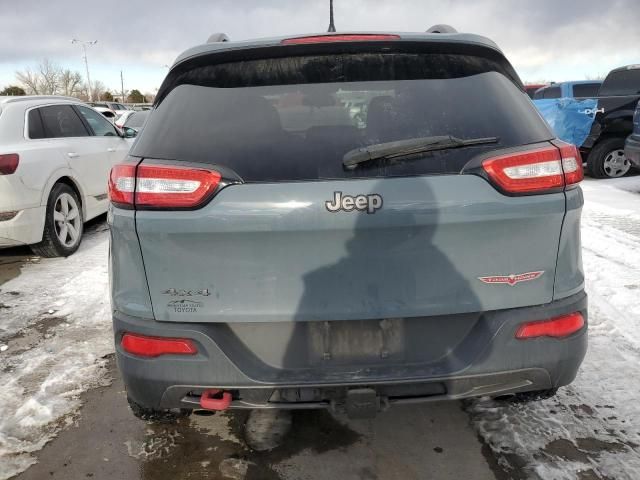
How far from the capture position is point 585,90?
40.9ft

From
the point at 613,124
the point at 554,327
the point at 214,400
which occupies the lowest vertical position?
the point at 214,400

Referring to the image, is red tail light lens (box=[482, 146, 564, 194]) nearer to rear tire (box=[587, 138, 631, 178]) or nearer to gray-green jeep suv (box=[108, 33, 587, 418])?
gray-green jeep suv (box=[108, 33, 587, 418])

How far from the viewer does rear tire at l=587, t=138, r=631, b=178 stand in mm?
9875

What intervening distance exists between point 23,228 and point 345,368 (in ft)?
14.1

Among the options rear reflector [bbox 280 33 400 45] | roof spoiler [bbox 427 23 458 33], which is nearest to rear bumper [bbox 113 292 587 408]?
rear reflector [bbox 280 33 400 45]

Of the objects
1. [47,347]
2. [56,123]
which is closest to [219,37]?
[47,347]

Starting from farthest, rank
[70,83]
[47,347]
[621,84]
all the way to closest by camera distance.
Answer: [70,83] → [621,84] → [47,347]

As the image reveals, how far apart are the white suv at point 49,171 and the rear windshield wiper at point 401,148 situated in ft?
13.9

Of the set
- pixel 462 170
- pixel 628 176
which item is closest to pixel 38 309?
pixel 462 170

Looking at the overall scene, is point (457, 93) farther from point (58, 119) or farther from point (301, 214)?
point (58, 119)

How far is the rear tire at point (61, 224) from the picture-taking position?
537 centimetres

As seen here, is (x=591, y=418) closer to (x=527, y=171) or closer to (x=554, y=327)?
(x=554, y=327)

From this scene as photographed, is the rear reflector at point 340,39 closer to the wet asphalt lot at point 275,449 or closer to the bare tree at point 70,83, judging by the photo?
the wet asphalt lot at point 275,449

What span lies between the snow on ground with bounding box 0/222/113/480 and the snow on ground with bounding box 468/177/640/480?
2.27m
